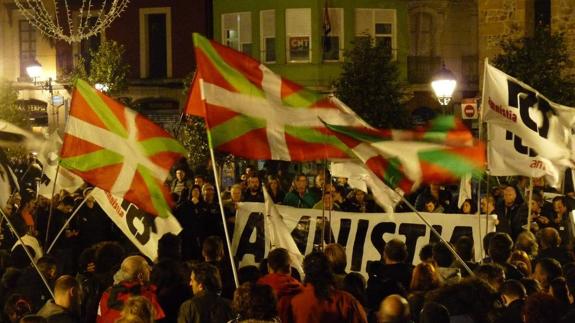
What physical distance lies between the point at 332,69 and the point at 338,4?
2.30 meters

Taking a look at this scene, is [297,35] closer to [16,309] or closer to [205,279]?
[205,279]

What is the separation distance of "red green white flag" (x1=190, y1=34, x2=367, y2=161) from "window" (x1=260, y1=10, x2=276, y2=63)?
29471 millimetres

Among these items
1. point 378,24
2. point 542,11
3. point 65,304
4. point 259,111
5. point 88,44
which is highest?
point 542,11

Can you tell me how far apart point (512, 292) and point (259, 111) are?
291 centimetres

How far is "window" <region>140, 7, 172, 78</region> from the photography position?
41.7m

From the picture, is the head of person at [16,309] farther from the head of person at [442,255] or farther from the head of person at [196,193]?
the head of person at [196,193]

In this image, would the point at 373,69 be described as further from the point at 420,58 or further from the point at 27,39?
the point at 27,39

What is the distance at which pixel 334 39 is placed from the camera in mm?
39031

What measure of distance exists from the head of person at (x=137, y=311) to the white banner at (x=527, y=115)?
5.36m

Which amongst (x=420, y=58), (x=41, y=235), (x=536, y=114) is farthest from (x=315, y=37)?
(x=536, y=114)

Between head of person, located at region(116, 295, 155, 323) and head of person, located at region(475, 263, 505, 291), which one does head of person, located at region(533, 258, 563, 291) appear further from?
head of person, located at region(116, 295, 155, 323)

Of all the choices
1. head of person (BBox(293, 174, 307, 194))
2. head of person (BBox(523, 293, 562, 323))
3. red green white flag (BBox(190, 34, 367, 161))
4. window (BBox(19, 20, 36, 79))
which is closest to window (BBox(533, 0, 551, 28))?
window (BBox(19, 20, 36, 79))

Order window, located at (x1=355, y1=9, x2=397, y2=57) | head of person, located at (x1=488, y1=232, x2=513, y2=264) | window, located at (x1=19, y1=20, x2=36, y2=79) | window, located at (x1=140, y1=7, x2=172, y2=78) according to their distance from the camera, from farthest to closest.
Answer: window, located at (x1=19, y1=20, x2=36, y2=79) → window, located at (x1=140, y1=7, x2=172, y2=78) → window, located at (x1=355, y1=9, x2=397, y2=57) → head of person, located at (x1=488, y1=232, x2=513, y2=264)

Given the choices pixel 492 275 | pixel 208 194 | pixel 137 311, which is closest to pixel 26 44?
pixel 208 194
